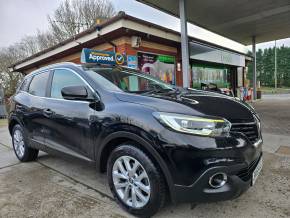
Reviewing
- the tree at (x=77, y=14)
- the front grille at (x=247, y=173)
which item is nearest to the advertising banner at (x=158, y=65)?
the front grille at (x=247, y=173)

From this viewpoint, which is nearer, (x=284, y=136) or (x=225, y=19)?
(x=284, y=136)

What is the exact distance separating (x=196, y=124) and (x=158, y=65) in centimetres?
689

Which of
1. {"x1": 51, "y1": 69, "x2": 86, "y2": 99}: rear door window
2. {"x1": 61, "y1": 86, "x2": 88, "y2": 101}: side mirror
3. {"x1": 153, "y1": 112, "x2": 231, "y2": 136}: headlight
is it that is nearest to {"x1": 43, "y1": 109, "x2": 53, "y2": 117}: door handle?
{"x1": 51, "y1": 69, "x2": 86, "y2": 99}: rear door window

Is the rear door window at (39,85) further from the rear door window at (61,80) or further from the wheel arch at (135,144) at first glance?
the wheel arch at (135,144)

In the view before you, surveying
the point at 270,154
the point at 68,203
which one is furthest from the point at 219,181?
the point at 270,154

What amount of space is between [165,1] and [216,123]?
715cm

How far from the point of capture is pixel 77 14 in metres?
19.6

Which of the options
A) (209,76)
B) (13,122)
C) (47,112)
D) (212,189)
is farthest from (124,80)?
(209,76)

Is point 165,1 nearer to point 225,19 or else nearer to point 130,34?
point 130,34

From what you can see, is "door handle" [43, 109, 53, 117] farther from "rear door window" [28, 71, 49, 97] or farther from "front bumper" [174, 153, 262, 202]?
"front bumper" [174, 153, 262, 202]

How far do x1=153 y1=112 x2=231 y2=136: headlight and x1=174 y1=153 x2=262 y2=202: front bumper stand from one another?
319 millimetres

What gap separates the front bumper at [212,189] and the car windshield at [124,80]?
4.01ft

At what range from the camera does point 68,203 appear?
2.65 m

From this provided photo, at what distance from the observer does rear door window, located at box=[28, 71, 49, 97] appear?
11.9ft
